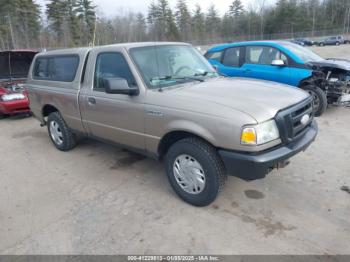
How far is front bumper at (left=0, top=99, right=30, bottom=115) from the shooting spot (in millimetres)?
7551

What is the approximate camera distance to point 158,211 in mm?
3330

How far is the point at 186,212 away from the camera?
10.7 feet

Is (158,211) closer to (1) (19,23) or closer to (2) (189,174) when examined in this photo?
(2) (189,174)

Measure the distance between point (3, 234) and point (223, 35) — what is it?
78.4 metres

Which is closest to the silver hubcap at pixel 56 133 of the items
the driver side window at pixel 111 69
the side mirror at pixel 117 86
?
the driver side window at pixel 111 69

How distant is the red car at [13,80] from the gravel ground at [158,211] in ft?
10.7

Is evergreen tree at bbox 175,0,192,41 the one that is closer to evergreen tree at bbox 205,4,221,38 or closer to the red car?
evergreen tree at bbox 205,4,221,38

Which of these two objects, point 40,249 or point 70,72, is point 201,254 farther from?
point 70,72

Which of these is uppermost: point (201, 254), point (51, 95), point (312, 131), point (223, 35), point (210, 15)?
point (210, 15)

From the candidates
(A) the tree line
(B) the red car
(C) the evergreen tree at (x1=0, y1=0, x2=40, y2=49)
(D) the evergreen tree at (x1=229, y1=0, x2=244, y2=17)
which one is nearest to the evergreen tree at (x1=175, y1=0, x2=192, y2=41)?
(A) the tree line

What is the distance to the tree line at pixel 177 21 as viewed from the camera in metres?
43.3

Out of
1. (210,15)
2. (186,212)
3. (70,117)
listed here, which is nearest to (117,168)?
(70,117)

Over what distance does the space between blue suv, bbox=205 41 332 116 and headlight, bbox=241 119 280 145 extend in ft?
11.4

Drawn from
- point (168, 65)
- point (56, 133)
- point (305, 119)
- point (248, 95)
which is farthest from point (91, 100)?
point (305, 119)
